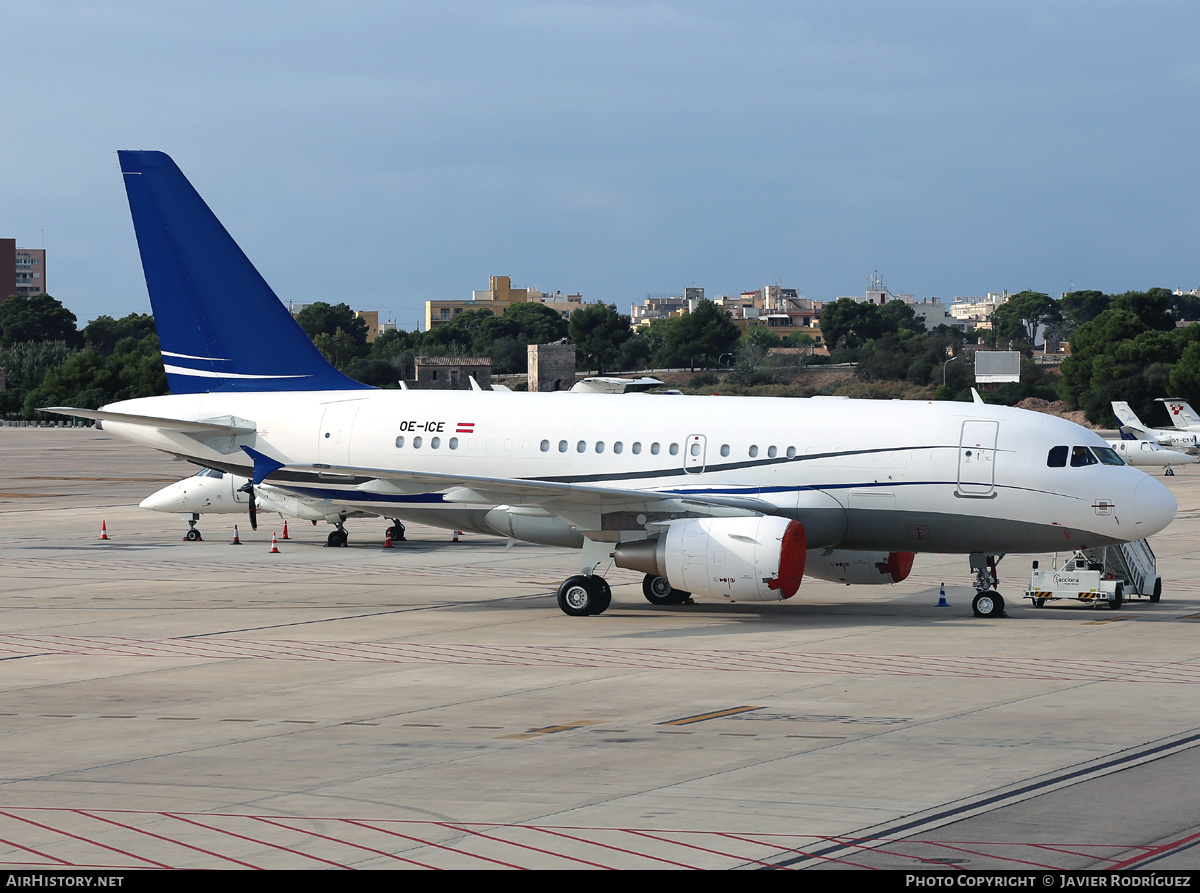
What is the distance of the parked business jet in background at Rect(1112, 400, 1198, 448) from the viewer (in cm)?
9331

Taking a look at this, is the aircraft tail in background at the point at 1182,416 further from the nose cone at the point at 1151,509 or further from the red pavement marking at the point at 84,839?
the red pavement marking at the point at 84,839

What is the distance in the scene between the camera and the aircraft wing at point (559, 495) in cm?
2934

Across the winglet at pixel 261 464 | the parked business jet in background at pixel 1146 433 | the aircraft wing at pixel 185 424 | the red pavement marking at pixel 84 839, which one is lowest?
the red pavement marking at pixel 84 839

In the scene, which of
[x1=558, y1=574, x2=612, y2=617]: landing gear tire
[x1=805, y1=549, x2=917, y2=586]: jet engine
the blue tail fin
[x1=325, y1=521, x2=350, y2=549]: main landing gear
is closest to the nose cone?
[x1=805, y1=549, x2=917, y2=586]: jet engine

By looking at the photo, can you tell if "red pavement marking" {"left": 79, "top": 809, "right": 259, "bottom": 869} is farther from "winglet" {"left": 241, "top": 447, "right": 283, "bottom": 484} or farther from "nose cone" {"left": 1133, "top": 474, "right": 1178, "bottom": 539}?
"nose cone" {"left": 1133, "top": 474, "right": 1178, "bottom": 539}

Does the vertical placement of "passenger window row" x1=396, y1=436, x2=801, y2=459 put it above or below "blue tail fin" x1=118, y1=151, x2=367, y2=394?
below

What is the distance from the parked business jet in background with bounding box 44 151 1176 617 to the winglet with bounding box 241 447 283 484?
0.05 meters

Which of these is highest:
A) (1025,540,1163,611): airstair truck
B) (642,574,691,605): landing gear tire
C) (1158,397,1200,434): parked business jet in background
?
(1158,397,1200,434): parked business jet in background

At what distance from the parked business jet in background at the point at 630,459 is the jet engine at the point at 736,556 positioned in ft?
0.14

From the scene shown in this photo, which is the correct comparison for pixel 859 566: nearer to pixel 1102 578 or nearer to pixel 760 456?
pixel 760 456

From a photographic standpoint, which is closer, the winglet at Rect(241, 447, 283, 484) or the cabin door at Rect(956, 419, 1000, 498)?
the cabin door at Rect(956, 419, 1000, 498)

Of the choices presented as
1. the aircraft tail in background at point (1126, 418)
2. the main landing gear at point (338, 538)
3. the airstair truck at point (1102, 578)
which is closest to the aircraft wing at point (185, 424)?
the main landing gear at point (338, 538)
